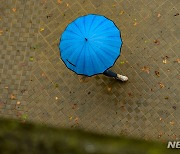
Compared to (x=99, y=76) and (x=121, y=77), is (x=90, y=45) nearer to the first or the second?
(x=121, y=77)

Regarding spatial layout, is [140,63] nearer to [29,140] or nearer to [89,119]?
[89,119]

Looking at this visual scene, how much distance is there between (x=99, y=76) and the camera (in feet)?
21.7

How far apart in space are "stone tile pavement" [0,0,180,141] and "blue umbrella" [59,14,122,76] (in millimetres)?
1517

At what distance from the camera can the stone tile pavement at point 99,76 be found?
6391mm

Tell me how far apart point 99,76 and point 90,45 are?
5.90 feet

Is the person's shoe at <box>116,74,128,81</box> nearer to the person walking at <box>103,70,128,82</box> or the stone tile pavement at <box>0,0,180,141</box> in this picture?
the person walking at <box>103,70,128,82</box>

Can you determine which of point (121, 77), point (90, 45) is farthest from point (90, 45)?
point (121, 77)

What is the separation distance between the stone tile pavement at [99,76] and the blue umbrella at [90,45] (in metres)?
1.52

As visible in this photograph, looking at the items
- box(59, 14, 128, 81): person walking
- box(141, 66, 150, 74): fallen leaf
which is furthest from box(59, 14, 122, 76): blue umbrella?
box(141, 66, 150, 74): fallen leaf

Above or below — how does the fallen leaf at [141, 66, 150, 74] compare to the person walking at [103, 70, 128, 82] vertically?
above

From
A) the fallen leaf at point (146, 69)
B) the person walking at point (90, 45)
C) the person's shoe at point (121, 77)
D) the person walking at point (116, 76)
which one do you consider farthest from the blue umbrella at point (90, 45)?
the fallen leaf at point (146, 69)

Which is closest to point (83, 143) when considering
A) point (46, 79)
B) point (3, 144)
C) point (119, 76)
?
point (3, 144)

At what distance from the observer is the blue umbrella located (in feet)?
16.2

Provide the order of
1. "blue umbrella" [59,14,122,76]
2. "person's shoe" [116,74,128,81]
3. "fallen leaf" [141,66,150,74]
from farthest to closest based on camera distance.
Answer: "fallen leaf" [141,66,150,74] < "person's shoe" [116,74,128,81] < "blue umbrella" [59,14,122,76]
